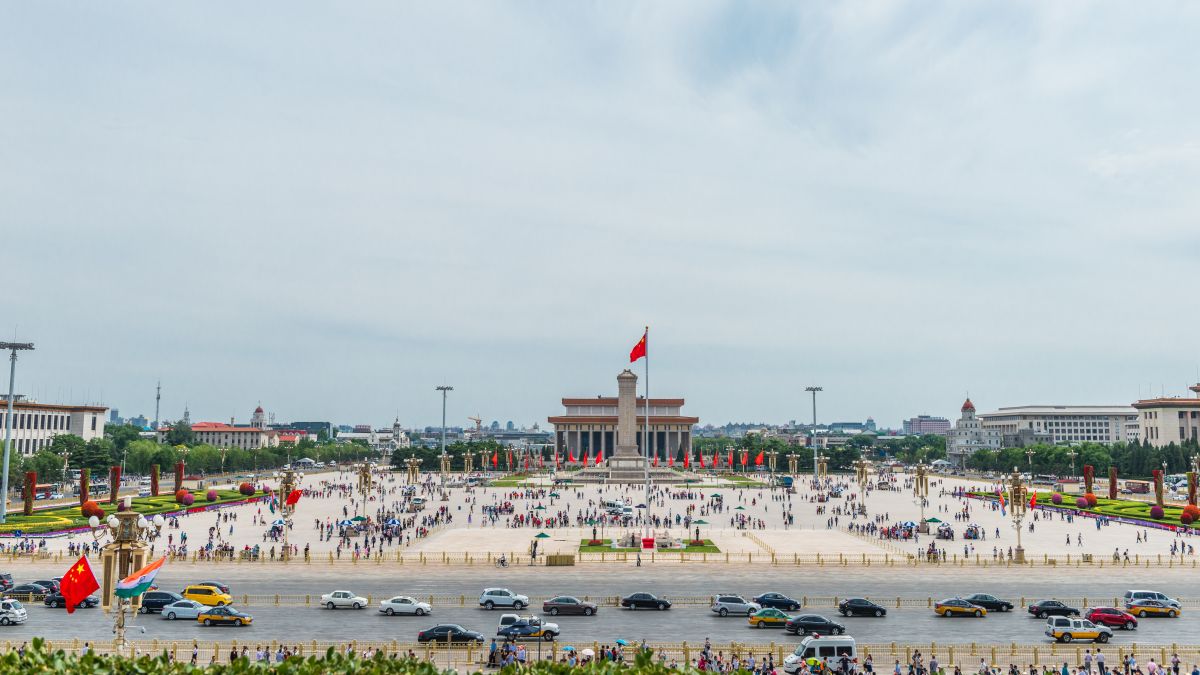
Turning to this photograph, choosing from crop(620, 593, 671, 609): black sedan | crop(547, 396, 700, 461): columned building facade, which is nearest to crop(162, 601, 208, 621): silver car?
crop(620, 593, 671, 609): black sedan

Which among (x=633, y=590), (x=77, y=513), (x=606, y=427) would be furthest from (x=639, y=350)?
(x=606, y=427)

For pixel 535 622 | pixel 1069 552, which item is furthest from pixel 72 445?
pixel 1069 552

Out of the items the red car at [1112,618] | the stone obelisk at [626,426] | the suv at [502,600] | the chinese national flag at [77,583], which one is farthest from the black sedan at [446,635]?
the stone obelisk at [626,426]

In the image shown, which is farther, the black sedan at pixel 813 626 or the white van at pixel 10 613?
the white van at pixel 10 613

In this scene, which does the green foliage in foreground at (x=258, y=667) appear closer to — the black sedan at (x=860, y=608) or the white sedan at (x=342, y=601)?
the white sedan at (x=342, y=601)

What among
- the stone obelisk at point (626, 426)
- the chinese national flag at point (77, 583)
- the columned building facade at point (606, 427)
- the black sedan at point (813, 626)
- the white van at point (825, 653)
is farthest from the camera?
the columned building facade at point (606, 427)

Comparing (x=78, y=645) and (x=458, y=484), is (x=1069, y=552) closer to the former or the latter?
(x=78, y=645)
